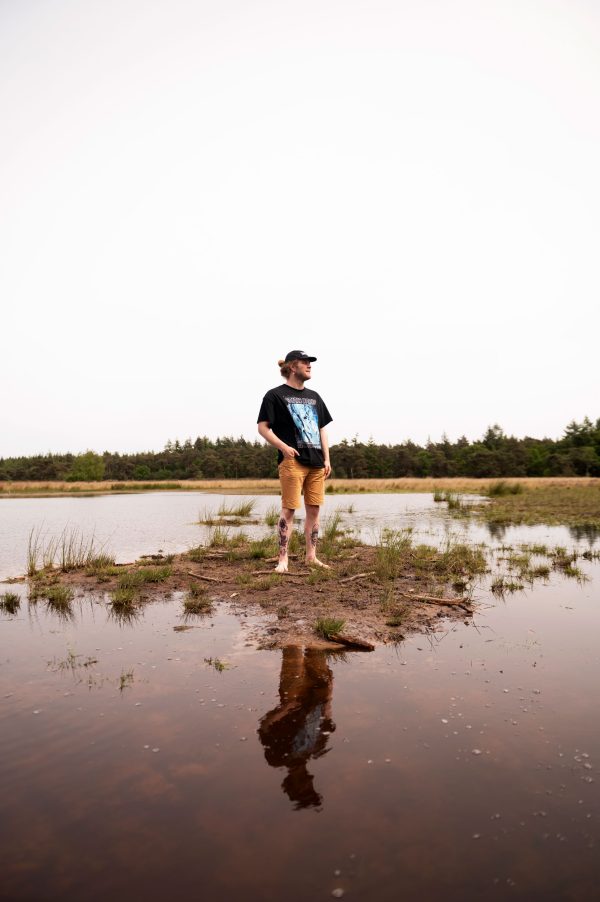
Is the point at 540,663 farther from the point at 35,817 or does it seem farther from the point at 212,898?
the point at 35,817

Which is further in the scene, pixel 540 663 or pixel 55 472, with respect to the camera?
pixel 55 472

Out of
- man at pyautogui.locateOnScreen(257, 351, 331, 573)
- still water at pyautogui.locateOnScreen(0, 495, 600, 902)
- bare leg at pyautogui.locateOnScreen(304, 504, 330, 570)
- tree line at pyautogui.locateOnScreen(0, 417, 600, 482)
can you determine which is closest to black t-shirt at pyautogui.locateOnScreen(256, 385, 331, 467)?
man at pyautogui.locateOnScreen(257, 351, 331, 573)

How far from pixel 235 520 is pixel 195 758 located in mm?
10627

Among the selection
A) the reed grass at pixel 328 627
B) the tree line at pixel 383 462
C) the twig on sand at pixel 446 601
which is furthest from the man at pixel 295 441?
the tree line at pixel 383 462

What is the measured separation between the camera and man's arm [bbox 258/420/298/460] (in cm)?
593

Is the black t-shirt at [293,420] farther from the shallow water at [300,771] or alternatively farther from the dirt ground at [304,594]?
the shallow water at [300,771]

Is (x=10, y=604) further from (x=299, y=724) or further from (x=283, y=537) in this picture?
(x=299, y=724)

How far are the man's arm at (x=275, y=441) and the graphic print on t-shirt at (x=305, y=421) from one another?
217mm

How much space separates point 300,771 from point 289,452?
13.7 feet

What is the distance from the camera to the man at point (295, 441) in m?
6.10

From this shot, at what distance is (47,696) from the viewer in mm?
2727

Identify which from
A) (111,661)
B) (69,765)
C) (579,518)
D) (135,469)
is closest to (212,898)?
(69,765)

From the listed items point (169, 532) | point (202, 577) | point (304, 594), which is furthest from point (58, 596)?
point (169, 532)

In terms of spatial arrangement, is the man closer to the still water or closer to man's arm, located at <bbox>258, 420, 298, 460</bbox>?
man's arm, located at <bbox>258, 420, 298, 460</bbox>
